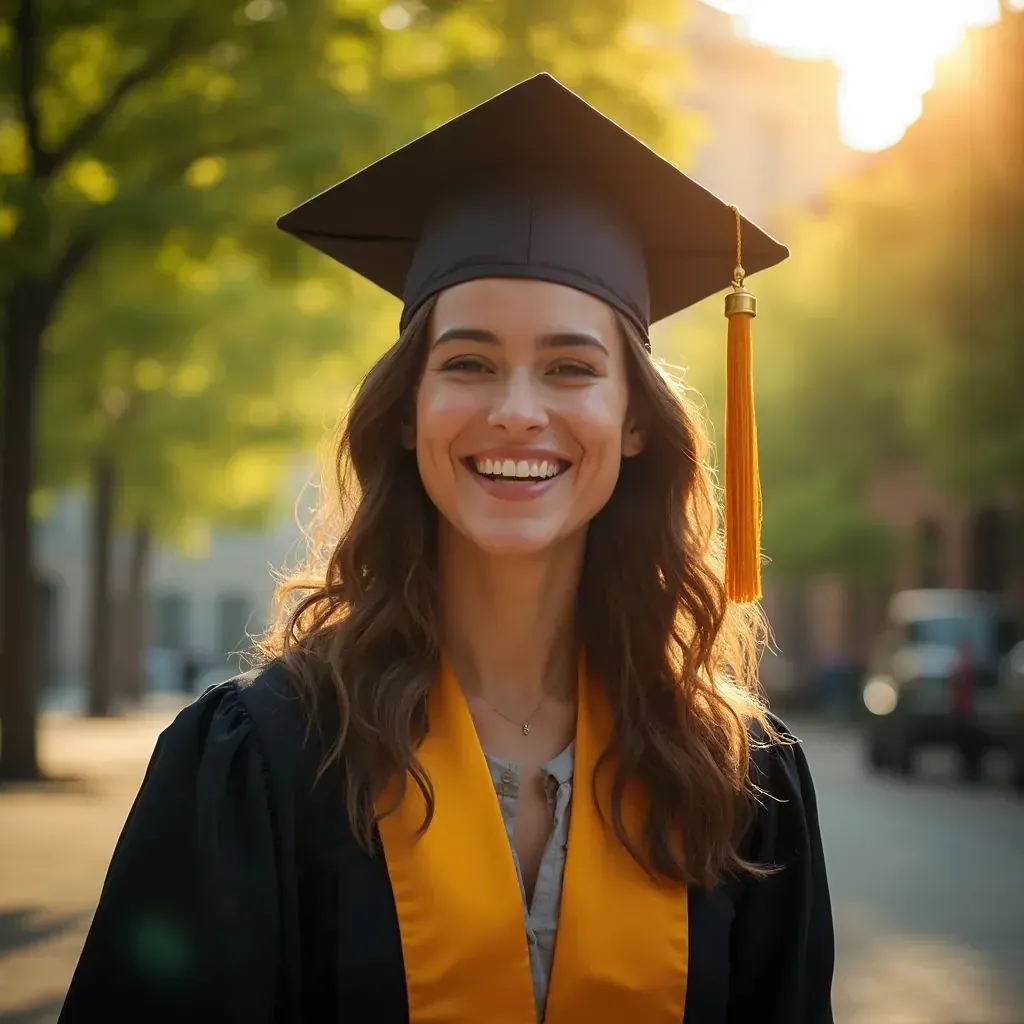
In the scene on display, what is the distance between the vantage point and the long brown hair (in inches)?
91.0

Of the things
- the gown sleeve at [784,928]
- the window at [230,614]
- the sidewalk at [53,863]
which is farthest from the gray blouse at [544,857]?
the window at [230,614]

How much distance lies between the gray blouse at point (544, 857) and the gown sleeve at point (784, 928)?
0.99ft

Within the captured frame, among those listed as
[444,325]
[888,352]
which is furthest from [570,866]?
[888,352]

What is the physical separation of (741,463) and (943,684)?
1309 cm

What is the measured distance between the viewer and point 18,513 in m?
12.8

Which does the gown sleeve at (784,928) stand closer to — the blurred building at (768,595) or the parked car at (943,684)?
the parked car at (943,684)

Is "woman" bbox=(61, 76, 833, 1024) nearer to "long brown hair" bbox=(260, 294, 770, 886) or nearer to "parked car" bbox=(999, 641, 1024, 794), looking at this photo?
"long brown hair" bbox=(260, 294, 770, 886)

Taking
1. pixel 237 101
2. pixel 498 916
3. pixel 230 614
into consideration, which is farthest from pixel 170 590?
pixel 498 916

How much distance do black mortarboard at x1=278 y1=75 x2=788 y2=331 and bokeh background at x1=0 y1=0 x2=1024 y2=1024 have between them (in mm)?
798

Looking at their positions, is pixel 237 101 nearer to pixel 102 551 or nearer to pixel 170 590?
pixel 102 551

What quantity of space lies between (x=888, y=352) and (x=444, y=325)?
81.5 ft

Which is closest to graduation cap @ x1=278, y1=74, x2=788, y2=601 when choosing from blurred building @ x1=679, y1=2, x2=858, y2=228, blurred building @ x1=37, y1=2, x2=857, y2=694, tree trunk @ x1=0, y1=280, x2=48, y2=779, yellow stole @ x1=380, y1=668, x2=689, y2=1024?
yellow stole @ x1=380, y1=668, x2=689, y2=1024

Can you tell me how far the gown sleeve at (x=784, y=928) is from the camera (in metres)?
2.34

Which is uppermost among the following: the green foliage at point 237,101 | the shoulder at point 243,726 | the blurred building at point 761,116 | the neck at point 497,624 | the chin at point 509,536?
the blurred building at point 761,116
